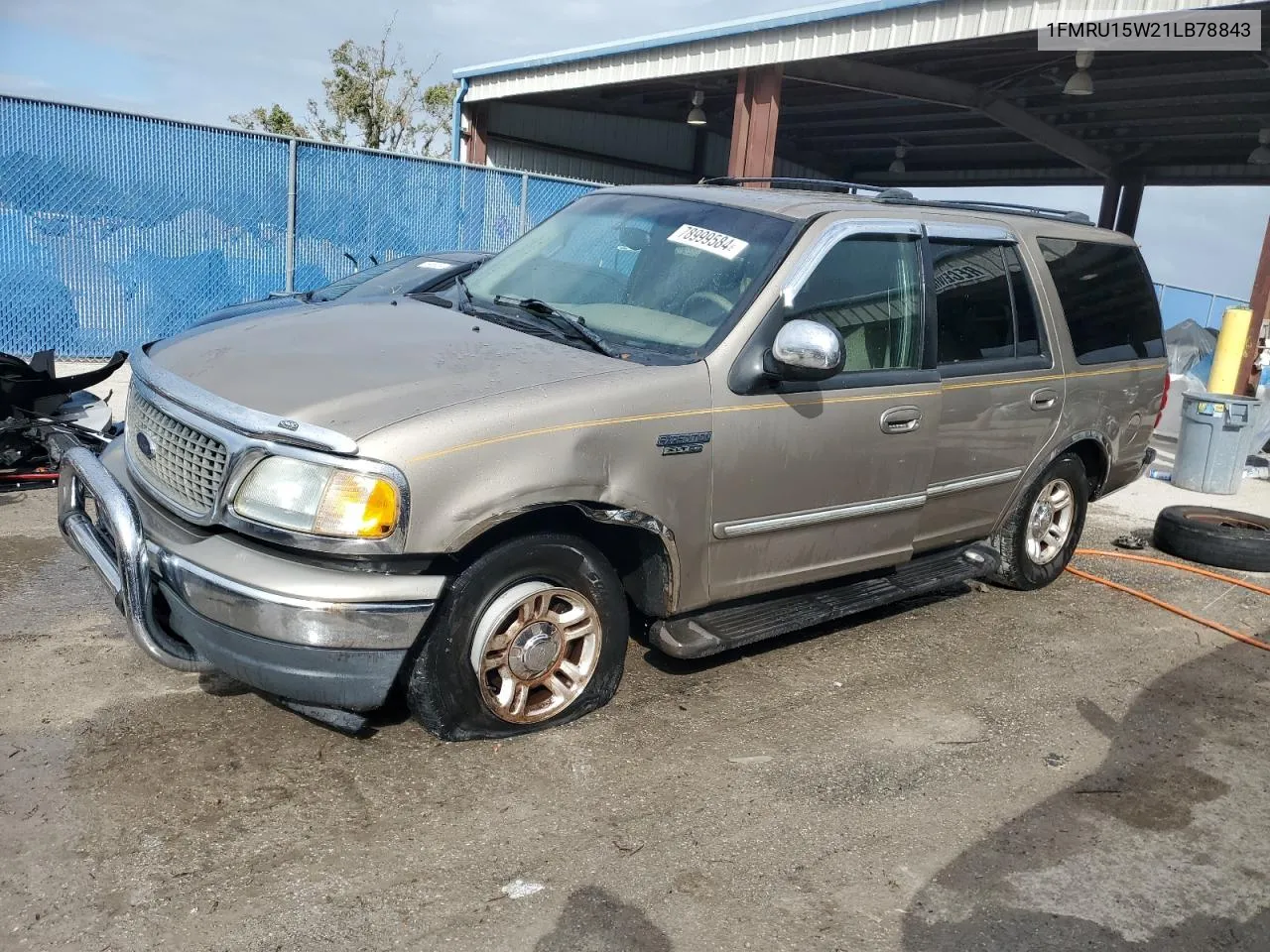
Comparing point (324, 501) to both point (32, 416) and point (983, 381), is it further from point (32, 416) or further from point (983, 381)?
point (32, 416)

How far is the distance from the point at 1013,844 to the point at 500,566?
1.86m

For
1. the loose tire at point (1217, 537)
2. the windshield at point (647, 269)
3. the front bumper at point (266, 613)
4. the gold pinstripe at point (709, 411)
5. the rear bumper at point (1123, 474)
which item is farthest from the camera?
the loose tire at point (1217, 537)

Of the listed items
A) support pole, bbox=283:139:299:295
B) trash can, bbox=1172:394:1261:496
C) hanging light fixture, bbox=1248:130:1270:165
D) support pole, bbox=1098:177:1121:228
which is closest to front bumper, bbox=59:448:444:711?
trash can, bbox=1172:394:1261:496

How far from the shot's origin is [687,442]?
3723mm

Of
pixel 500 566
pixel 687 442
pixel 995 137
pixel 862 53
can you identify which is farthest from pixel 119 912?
pixel 995 137

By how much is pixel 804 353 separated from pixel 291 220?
9.81 metres

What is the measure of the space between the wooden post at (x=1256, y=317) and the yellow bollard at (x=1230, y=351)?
4cm

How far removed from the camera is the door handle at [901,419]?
4387 millimetres

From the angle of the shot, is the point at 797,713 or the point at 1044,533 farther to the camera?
the point at 1044,533

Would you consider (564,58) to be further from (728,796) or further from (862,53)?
(728,796)

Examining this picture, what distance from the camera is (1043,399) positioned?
5.37 m

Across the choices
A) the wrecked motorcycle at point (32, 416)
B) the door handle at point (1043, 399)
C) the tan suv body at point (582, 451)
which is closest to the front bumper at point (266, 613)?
the tan suv body at point (582, 451)

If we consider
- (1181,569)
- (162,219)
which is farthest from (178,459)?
(162,219)

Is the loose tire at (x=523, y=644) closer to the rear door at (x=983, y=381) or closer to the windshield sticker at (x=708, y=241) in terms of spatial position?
the windshield sticker at (x=708, y=241)
